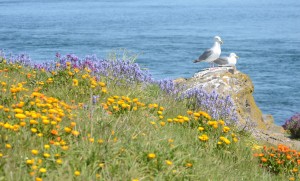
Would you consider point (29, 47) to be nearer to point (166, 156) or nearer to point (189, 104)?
point (189, 104)

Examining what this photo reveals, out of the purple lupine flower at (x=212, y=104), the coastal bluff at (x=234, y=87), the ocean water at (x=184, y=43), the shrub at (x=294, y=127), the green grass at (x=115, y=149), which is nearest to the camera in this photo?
the green grass at (x=115, y=149)

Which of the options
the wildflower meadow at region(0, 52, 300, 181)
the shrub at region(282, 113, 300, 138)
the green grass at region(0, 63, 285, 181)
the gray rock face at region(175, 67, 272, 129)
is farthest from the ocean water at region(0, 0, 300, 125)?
the green grass at region(0, 63, 285, 181)

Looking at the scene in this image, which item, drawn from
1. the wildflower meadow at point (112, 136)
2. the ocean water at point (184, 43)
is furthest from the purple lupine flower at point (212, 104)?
the ocean water at point (184, 43)

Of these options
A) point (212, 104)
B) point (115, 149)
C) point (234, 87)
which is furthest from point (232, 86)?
point (115, 149)

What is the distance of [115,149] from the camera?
466 cm

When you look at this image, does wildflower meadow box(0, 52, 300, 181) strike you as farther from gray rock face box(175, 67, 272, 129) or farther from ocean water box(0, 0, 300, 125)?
ocean water box(0, 0, 300, 125)

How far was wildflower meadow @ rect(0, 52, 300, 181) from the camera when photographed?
14.4 feet

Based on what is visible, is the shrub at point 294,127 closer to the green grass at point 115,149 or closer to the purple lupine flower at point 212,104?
the purple lupine flower at point 212,104

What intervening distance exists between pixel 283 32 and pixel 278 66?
43.8ft

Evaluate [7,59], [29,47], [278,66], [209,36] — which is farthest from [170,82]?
[209,36]

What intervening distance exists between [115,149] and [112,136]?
17.3 inches

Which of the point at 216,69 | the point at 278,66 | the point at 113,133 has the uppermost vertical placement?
the point at 113,133

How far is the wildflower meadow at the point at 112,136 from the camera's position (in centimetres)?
439

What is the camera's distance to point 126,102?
6.60 metres
